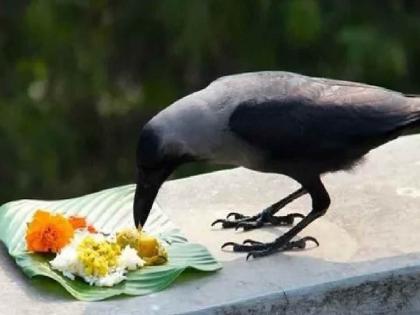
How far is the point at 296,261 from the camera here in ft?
13.9

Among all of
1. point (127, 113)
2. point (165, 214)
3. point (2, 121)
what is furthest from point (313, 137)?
point (127, 113)

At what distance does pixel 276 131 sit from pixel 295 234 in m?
0.35

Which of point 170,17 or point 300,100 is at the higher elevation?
point 300,100

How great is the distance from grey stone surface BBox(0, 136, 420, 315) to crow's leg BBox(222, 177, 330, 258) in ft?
0.13

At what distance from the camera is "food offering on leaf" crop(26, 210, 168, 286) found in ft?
13.3

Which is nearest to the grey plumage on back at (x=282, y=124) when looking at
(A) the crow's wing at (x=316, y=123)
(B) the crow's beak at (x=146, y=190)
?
(A) the crow's wing at (x=316, y=123)

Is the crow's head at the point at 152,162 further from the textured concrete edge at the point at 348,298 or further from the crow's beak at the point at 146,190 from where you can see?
the textured concrete edge at the point at 348,298

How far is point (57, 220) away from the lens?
4238mm

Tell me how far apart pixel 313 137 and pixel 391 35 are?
2756 mm

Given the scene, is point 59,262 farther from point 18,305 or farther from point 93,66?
point 93,66

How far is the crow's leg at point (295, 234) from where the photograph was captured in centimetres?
432

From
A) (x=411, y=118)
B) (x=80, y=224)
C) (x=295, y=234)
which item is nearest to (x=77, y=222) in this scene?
(x=80, y=224)

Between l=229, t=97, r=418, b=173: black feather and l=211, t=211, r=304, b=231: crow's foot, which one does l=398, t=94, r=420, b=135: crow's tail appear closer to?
l=229, t=97, r=418, b=173: black feather

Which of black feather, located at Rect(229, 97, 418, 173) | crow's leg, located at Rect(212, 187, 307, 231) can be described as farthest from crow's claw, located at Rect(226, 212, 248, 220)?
black feather, located at Rect(229, 97, 418, 173)
